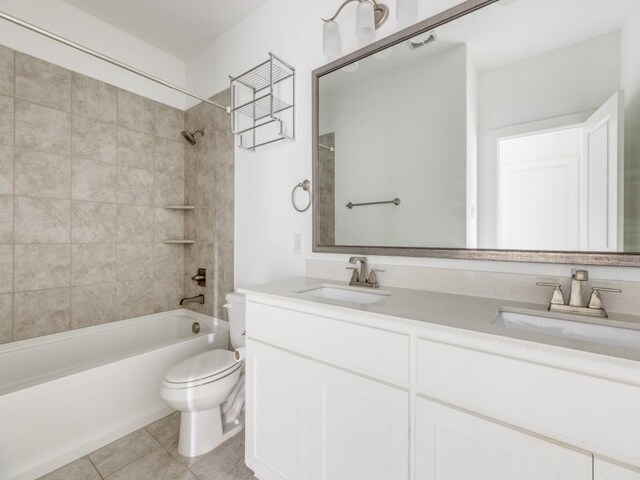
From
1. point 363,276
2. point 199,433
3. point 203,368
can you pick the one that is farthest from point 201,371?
point 363,276

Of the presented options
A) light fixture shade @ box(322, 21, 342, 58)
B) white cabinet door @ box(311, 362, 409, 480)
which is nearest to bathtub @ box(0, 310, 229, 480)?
white cabinet door @ box(311, 362, 409, 480)

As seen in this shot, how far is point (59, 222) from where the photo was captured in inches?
78.3

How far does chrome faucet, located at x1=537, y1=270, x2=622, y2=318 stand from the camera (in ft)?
2.88

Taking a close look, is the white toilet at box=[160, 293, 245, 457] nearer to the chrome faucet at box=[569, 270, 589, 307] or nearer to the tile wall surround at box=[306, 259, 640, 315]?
the tile wall surround at box=[306, 259, 640, 315]

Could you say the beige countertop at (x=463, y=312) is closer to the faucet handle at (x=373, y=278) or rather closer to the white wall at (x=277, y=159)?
the faucet handle at (x=373, y=278)

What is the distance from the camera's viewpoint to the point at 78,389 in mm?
1534

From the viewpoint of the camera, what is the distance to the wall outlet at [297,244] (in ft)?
5.83

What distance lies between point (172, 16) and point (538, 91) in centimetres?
243

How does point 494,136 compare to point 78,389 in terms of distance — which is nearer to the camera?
point 494,136

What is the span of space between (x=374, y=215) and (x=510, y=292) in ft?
2.24

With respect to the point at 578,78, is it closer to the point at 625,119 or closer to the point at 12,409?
the point at 625,119

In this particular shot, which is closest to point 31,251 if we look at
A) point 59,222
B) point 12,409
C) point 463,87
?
point 59,222

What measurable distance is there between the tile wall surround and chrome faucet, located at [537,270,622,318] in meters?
0.04

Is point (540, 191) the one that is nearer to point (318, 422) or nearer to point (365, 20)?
point (365, 20)
